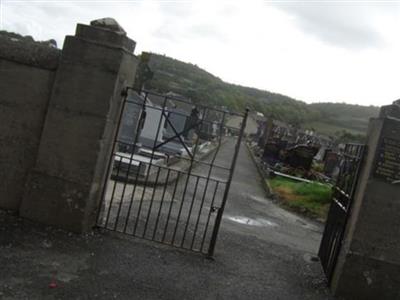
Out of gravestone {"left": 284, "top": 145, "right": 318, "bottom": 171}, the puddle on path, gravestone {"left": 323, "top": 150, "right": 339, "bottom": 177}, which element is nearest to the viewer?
the puddle on path

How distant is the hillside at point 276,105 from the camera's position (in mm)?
123375

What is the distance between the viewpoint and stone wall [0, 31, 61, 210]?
6820 millimetres

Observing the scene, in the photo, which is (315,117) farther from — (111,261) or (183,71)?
(111,261)

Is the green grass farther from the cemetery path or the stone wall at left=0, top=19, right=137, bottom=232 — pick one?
the stone wall at left=0, top=19, right=137, bottom=232

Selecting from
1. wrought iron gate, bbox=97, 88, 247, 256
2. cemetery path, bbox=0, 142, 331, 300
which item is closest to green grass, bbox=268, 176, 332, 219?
wrought iron gate, bbox=97, 88, 247, 256

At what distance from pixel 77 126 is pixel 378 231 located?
165 inches

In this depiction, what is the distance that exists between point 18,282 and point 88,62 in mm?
3067

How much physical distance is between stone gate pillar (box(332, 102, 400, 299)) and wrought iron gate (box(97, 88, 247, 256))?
5.83 ft

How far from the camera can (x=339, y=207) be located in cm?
771

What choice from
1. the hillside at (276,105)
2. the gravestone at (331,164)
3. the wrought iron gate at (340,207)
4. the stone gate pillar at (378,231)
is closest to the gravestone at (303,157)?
the gravestone at (331,164)

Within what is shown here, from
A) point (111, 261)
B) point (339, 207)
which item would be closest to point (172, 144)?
point (339, 207)

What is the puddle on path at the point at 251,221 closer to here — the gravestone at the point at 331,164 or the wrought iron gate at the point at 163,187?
the wrought iron gate at the point at 163,187

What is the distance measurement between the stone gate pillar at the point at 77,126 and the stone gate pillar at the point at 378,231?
137 inches

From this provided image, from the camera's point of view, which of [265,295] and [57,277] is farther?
[265,295]
